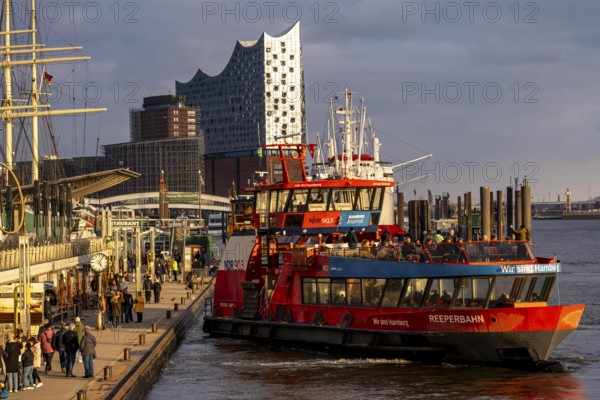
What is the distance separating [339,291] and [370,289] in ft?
5.77

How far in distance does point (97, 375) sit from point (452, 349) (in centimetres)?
1096

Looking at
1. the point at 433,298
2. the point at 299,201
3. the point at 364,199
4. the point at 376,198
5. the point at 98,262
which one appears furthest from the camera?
the point at 98,262

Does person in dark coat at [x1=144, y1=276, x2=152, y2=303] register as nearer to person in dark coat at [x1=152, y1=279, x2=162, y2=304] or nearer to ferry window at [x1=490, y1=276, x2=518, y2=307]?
person in dark coat at [x1=152, y1=279, x2=162, y2=304]

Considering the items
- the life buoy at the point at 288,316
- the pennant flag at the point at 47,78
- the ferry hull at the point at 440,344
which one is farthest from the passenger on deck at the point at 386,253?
the pennant flag at the point at 47,78

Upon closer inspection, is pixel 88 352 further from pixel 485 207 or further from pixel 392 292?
pixel 485 207

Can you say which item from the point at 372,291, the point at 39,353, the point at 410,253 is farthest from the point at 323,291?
the point at 39,353

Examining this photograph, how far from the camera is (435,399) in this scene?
30391 millimetres

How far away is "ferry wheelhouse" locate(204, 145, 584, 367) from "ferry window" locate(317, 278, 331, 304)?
48 mm

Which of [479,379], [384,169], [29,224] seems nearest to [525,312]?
Result: [479,379]

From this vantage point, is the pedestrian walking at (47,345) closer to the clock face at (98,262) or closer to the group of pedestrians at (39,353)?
the group of pedestrians at (39,353)

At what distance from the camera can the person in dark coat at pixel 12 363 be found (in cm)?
2566

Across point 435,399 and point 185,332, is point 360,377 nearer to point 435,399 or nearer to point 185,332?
point 435,399

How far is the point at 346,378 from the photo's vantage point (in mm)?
33969

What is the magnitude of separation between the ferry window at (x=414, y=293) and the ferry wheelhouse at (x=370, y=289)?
→ 31 mm
